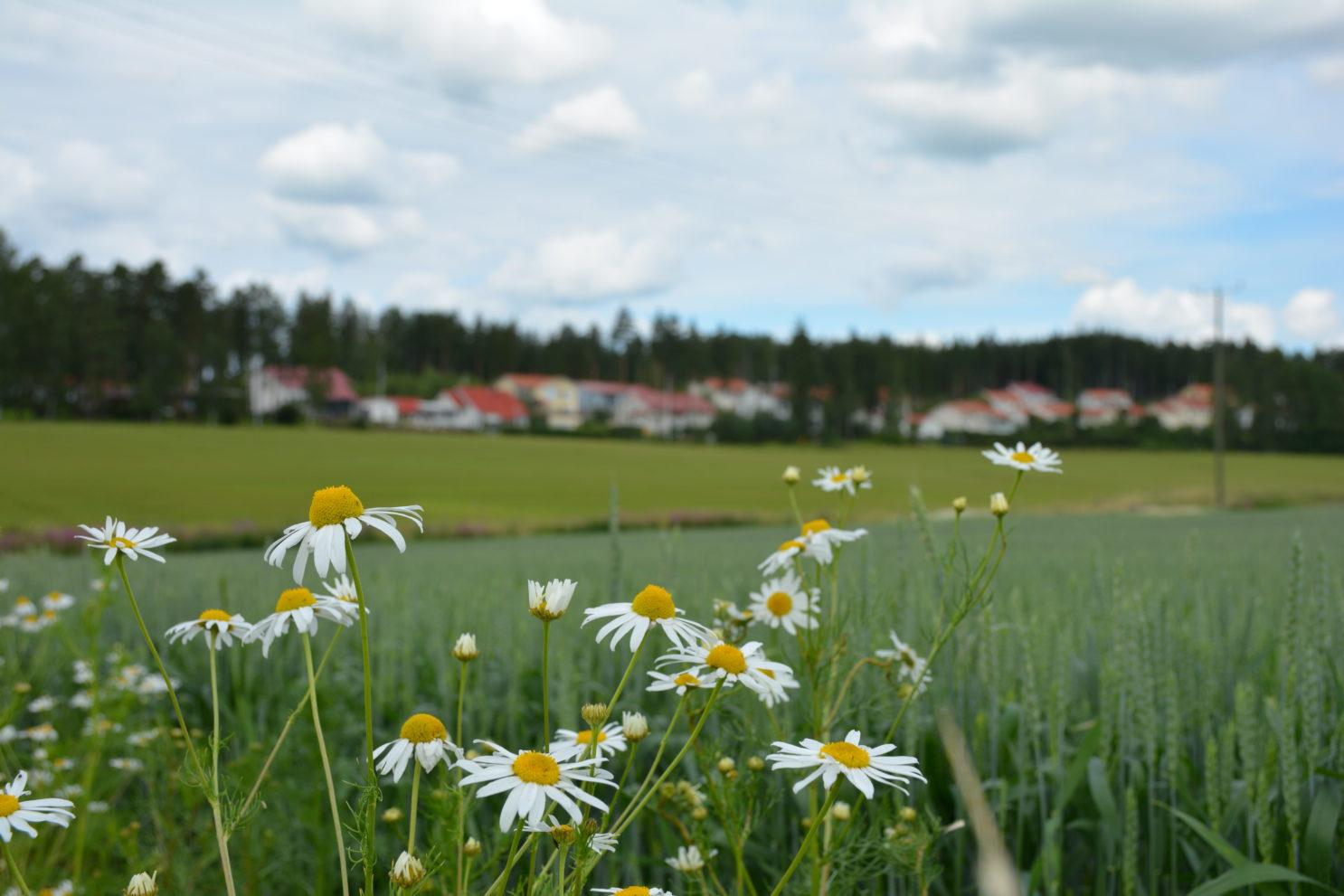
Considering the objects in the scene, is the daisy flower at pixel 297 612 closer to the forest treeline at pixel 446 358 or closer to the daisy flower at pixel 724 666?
the daisy flower at pixel 724 666

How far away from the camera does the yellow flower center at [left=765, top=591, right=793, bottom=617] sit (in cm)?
234

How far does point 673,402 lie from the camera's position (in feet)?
383

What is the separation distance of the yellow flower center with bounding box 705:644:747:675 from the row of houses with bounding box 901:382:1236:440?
107426 mm

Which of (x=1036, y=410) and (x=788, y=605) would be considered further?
(x=1036, y=410)

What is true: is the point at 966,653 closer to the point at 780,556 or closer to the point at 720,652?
the point at 780,556

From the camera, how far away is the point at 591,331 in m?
132

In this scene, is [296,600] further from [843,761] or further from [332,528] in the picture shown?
[843,761]

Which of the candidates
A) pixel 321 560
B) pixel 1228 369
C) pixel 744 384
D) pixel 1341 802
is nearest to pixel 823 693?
pixel 321 560

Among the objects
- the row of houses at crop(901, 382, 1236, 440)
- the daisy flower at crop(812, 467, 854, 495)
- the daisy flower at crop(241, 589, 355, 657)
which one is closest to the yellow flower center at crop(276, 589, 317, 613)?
the daisy flower at crop(241, 589, 355, 657)

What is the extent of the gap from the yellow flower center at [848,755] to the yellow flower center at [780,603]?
991 mm

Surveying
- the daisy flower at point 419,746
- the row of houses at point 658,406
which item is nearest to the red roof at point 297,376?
the row of houses at point 658,406

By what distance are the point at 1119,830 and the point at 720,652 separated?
203cm

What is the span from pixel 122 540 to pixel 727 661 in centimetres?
95

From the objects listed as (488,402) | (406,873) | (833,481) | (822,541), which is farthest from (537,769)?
(488,402)
